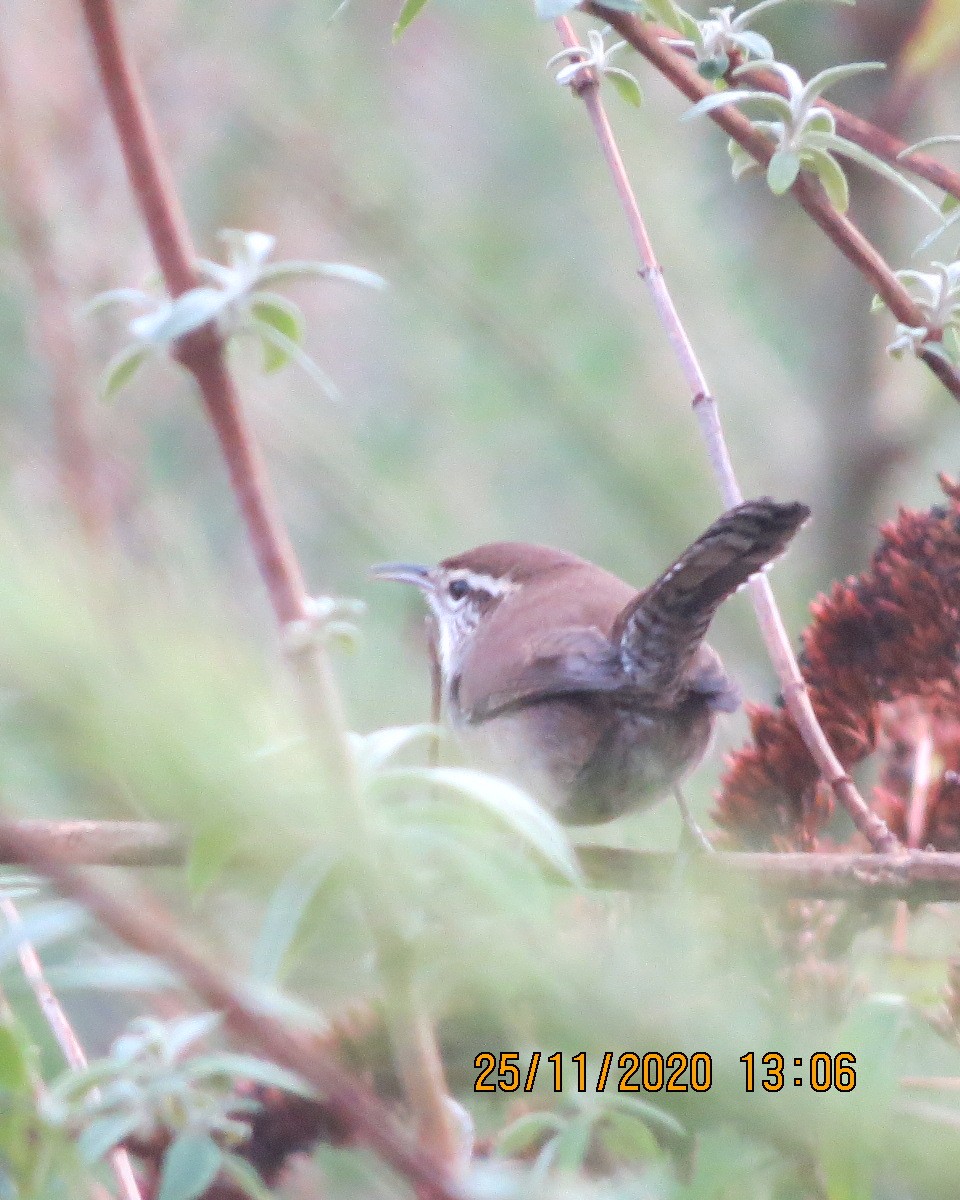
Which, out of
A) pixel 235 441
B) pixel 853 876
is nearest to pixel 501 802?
pixel 235 441

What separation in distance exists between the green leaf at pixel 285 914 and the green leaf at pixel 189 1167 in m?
0.19

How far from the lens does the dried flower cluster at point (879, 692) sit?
1.58 metres

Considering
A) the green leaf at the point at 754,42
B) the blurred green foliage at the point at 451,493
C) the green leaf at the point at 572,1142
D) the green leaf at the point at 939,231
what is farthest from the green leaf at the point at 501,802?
the green leaf at the point at 754,42

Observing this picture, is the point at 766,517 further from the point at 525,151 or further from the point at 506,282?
the point at 525,151

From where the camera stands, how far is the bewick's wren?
84.7 inches

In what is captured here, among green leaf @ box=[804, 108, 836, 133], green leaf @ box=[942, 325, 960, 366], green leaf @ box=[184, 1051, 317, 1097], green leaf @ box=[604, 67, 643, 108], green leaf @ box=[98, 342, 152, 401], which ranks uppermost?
green leaf @ box=[604, 67, 643, 108]

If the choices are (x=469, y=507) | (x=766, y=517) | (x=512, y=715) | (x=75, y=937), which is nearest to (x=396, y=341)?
(x=469, y=507)

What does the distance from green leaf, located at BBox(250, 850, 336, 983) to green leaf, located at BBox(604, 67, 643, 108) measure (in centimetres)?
117

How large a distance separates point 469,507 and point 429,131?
184cm

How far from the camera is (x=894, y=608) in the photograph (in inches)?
62.5

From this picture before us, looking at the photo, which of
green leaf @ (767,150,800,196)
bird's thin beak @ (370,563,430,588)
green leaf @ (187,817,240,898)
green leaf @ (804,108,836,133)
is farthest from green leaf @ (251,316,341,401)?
bird's thin beak @ (370,563,430,588)

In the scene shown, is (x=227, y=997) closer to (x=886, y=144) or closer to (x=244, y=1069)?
(x=244, y=1069)
